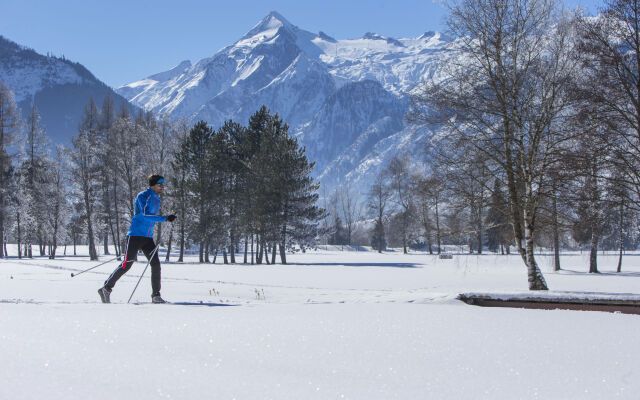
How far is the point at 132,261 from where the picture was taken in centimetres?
598

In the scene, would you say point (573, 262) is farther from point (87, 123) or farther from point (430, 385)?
point (87, 123)

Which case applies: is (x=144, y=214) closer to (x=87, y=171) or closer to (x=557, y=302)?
(x=557, y=302)

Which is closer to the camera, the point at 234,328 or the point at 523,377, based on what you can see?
the point at 523,377

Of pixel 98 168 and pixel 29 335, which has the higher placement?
pixel 98 168

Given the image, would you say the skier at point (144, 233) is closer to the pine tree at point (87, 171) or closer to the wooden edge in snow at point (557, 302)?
the wooden edge in snow at point (557, 302)

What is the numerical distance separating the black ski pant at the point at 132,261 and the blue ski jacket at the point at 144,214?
0.37ft

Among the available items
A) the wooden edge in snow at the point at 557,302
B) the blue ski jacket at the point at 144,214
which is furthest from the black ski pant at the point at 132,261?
the wooden edge in snow at the point at 557,302

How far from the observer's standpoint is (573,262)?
3272 cm

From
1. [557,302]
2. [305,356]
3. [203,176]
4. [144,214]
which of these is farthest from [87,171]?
[305,356]

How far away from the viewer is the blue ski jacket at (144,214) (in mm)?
5887

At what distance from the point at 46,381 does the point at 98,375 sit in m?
0.23

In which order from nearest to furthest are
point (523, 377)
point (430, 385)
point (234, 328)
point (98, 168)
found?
point (430, 385) → point (523, 377) → point (234, 328) → point (98, 168)

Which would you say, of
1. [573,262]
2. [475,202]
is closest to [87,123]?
[475,202]

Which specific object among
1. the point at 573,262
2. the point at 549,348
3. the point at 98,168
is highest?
the point at 98,168
